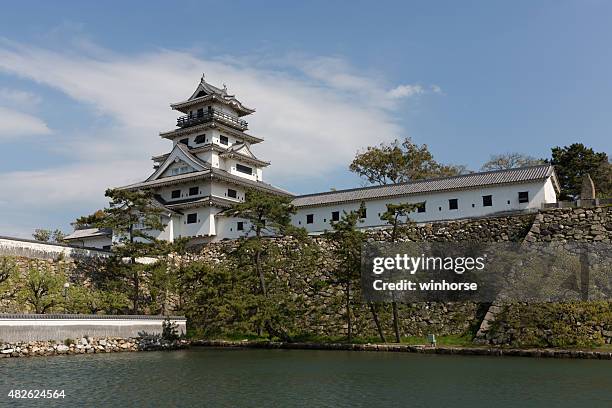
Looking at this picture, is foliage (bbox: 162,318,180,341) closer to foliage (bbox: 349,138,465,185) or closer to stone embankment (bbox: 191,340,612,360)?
stone embankment (bbox: 191,340,612,360)

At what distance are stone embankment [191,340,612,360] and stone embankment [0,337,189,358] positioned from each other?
2386mm

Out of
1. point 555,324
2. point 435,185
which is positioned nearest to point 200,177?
point 435,185

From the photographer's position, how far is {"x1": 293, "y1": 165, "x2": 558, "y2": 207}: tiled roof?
27.8m

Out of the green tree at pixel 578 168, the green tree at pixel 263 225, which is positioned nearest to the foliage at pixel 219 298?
the green tree at pixel 263 225

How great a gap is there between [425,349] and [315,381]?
7.87m

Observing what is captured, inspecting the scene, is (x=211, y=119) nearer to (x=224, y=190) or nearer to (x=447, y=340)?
(x=224, y=190)

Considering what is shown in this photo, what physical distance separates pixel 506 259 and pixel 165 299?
16704 mm

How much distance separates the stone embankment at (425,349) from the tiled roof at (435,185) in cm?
1064

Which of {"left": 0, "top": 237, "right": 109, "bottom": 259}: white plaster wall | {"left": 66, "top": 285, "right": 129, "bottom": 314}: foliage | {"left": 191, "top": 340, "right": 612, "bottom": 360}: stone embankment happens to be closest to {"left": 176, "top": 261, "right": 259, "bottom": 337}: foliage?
{"left": 191, "top": 340, "right": 612, "bottom": 360}: stone embankment

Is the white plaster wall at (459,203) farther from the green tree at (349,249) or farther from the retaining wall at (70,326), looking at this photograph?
the retaining wall at (70,326)

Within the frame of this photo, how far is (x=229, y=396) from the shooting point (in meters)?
12.0

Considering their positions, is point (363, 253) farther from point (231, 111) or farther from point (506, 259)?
point (231, 111)

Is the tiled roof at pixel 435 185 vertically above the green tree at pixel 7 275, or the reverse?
the tiled roof at pixel 435 185

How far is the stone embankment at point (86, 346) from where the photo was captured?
1944 centimetres
